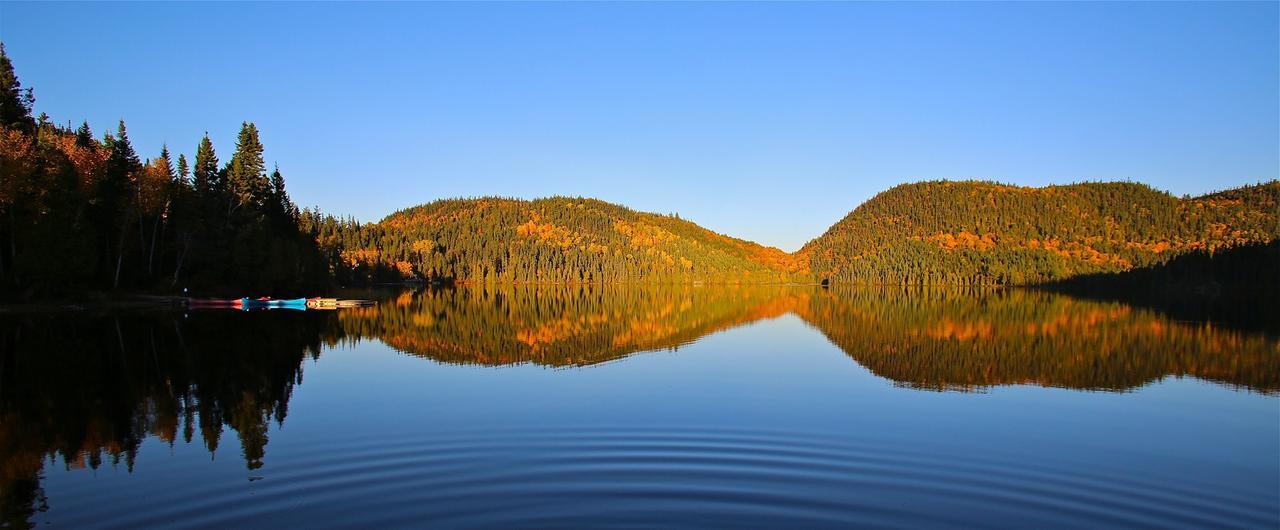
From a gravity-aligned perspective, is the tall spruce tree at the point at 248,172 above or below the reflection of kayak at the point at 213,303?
above

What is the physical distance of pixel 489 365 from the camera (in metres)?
33.9

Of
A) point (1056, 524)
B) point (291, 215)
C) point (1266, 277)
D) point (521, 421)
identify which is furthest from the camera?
point (1266, 277)

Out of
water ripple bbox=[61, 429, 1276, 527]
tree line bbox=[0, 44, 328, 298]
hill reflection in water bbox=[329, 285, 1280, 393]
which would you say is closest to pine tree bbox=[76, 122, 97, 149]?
tree line bbox=[0, 44, 328, 298]

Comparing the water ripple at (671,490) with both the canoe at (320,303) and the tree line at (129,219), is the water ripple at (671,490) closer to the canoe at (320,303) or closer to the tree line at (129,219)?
the tree line at (129,219)

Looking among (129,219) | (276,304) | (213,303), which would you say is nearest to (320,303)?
(276,304)

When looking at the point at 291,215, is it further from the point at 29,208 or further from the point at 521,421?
the point at 521,421

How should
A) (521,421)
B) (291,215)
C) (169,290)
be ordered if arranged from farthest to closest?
1. (291,215)
2. (169,290)
3. (521,421)

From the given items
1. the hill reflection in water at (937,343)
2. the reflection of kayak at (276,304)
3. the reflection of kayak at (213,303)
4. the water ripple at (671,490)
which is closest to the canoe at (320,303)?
the reflection of kayak at (276,304)

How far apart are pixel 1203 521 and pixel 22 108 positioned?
314ft

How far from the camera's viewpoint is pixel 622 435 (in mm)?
19000

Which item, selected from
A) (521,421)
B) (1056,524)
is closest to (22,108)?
(521,421)

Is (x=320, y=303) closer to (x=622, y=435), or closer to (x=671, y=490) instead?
(x=622, y=435)

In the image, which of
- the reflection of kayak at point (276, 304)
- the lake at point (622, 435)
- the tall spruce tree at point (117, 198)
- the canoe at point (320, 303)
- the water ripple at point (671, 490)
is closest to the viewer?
the water ripple at point (671, 490)

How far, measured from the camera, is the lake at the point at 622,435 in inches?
516
